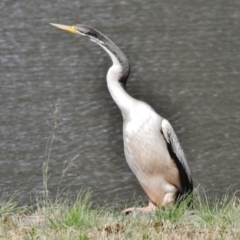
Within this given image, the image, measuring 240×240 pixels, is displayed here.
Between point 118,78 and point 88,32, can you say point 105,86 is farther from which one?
point 118,78

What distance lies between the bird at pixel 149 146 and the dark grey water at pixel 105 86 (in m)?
1.54

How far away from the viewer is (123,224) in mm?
5492

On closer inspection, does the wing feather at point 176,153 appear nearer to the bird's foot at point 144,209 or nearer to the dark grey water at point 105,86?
the bird's foot at point 144,209

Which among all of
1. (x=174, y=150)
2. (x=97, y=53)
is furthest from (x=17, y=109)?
(x=174, y=150)

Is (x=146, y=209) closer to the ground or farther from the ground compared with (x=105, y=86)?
farther from the ground

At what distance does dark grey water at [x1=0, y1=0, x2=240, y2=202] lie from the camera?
28.7ft

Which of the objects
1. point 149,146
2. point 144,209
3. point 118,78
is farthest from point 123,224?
point 118,78

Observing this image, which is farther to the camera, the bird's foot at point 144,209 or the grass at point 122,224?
the bird's foot at point 144,209

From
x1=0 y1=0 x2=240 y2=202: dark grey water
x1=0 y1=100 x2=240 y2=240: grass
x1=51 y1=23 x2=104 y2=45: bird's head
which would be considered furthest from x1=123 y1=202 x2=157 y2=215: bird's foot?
x1=0 y1=0 x2=240 y2=202: dark grey water

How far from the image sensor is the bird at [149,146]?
6.48 m

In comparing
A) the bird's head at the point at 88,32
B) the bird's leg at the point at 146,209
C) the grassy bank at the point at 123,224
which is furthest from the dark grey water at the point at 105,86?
the grassy bank at the point at 123,224

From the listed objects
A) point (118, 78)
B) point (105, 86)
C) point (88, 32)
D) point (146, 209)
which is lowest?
point (105, 86)

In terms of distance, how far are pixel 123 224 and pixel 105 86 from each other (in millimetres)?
5265

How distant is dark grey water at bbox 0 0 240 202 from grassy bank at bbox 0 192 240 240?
238 centimetres
